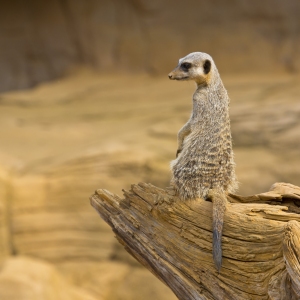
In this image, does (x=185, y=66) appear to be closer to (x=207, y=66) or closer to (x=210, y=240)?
(x=207, y=66)

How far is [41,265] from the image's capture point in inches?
191

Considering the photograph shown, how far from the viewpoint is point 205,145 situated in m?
2.45

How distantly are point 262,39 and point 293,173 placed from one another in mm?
2708

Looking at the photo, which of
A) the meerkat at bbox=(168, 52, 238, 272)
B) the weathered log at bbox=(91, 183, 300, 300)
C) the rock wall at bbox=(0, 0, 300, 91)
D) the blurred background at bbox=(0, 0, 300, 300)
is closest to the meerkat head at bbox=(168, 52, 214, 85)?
the meerkat at bbox=(168, 52, 238, 272)

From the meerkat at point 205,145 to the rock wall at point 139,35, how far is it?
4.80 m

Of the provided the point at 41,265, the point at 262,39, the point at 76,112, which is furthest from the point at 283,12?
the point at 41,265

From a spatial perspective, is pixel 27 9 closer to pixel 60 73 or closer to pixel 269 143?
pixel 60 73

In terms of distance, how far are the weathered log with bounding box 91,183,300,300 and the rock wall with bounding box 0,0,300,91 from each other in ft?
16.2

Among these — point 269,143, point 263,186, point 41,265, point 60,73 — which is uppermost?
point 60,73

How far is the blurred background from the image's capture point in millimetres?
4973

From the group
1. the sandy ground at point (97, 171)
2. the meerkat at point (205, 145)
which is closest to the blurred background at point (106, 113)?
the sandy ground at point (97, 171)

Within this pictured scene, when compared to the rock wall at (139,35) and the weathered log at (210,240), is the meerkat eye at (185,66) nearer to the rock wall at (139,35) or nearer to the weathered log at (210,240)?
the weathered log at (210,240)

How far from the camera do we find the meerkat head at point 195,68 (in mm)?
2490

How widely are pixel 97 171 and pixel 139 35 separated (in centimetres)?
314
